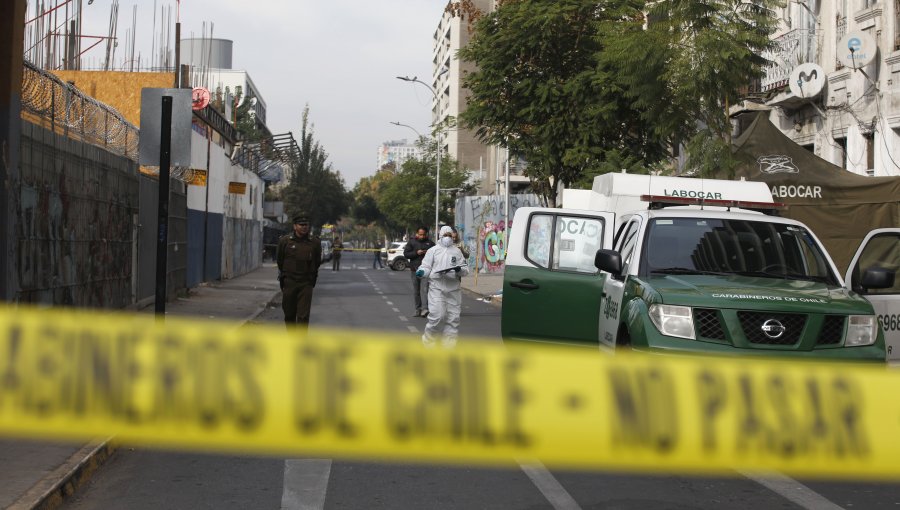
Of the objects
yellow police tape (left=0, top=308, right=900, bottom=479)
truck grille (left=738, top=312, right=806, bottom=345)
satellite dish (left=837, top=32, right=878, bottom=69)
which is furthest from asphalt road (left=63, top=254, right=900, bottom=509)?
satellite dish (left=837, top=32, right=878, bottom=69)

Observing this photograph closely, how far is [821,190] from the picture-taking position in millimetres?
17922

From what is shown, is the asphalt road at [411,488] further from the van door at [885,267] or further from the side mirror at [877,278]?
the van door at [885,267]

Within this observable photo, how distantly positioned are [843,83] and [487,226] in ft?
106

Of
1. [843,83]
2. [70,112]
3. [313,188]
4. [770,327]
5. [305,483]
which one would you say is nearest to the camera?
[305,483]

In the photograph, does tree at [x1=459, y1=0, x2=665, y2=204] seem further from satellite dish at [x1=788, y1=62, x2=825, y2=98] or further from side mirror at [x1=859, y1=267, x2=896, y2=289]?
side mirror at [x1=859, y1=267, x2=896, y2=289]

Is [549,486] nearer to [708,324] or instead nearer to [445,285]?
[708,324]

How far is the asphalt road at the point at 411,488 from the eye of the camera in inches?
259

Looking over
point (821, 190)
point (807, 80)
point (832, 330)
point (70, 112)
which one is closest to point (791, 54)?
point (807, 80)

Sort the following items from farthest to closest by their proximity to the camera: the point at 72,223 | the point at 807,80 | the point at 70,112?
the point at 807,80 → the point at 72,223 → the point at 70,112

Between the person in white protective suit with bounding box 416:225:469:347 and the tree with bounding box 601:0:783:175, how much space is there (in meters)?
6.48

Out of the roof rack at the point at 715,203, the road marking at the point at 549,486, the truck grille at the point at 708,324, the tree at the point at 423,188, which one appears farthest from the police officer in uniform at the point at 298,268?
the tree at the point at 423,188

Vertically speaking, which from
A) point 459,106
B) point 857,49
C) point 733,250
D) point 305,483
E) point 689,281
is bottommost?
point 305,483

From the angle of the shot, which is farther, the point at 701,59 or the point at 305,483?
the point at 701,59

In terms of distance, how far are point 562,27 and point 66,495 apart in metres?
23.1
